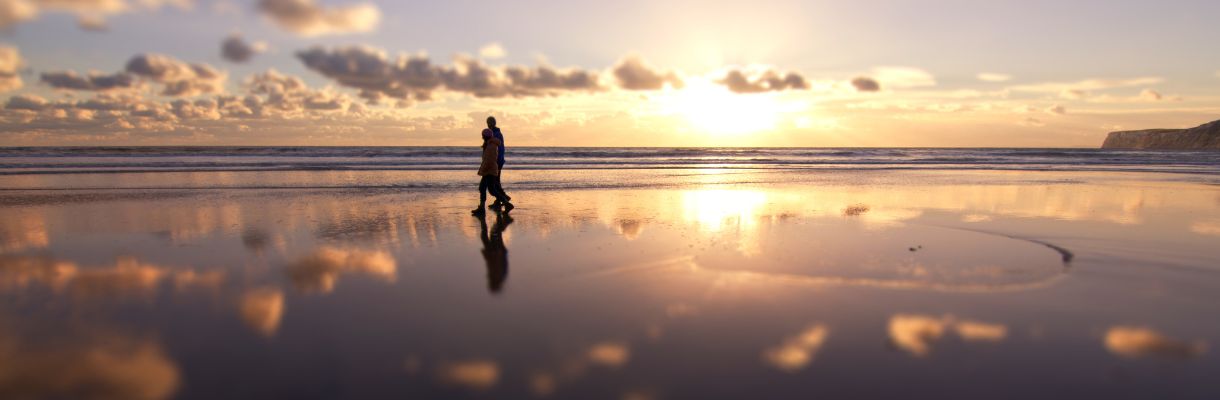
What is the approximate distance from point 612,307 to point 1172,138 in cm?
16675

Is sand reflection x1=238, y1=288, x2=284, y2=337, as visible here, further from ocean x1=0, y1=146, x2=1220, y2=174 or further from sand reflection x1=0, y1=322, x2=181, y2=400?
ocean x1=0, y1=146, x2=1220, y2=174

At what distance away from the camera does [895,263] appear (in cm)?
622

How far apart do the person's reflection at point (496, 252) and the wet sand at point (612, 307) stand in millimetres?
48

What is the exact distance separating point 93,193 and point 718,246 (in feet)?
56.3

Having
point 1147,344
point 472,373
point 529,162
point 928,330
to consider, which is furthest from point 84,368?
point 529,162

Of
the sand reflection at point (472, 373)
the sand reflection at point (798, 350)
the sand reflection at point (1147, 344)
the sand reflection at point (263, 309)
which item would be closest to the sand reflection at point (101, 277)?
the sand reflection at point (263, 309)

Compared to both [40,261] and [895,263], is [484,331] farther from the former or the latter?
[40,261]

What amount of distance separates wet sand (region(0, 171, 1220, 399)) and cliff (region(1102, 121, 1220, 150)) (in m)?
142

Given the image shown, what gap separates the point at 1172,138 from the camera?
120 metres

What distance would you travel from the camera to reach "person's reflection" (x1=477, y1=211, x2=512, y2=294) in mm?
5527

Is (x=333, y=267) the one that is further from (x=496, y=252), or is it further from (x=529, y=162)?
(x=529, y=162)

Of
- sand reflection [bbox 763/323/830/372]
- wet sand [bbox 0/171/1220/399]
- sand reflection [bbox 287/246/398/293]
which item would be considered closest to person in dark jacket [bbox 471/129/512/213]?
wet sand [bbox 0/171/1220/399]

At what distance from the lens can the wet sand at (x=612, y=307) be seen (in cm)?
323

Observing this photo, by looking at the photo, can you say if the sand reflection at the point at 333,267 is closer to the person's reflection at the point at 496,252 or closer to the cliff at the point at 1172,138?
the person's reflection at the point at 496,252
